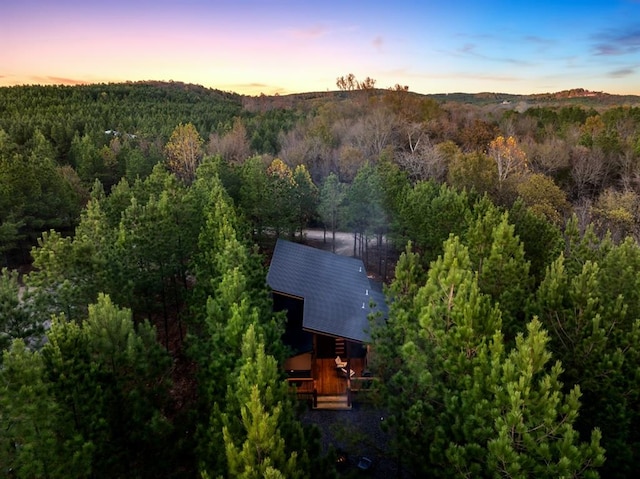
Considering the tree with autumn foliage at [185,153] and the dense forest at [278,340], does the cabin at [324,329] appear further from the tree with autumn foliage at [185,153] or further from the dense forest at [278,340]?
the tree with autumn foliage at [185,153]

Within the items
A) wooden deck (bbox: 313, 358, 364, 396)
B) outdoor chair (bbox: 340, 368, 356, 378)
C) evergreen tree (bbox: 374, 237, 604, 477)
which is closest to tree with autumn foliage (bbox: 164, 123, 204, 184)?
wooden deck (bbox: 313, 358, 364, 396)

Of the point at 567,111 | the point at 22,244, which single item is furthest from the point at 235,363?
the point at 567,111

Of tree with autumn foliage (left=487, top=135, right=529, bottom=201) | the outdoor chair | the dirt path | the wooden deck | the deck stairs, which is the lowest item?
the deck stairs

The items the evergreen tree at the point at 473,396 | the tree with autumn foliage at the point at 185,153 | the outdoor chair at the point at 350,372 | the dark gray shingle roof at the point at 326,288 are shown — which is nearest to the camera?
the evergreen tree at the point at 473,396

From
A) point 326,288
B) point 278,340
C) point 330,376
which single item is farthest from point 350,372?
point 278,340

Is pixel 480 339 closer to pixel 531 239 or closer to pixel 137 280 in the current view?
pixel 531 239

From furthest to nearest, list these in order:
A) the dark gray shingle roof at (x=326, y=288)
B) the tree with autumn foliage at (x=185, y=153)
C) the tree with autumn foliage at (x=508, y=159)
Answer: the tree with autumn foliage at (x=185, y=153)
the tree with autumn foliage at (x=508, y=159)
the dark gray shingle roof at (x=326, y=288)

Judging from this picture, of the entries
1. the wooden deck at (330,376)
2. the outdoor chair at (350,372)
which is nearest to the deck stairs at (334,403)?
the wooden deck at (330,376)

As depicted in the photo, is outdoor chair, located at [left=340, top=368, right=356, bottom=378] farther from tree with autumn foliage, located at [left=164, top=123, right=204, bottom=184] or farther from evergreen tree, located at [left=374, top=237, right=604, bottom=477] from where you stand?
tree with autumn foliage, located at [left=164, top=123, right=204, bottom=184]
